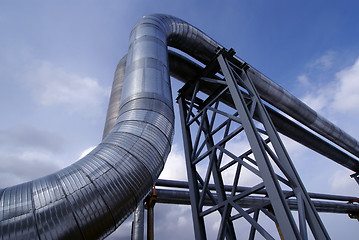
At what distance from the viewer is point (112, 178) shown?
222 cm

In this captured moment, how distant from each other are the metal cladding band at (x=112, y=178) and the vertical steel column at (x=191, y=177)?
6.24 ft

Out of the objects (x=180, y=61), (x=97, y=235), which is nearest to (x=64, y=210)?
(x=97, y=235)

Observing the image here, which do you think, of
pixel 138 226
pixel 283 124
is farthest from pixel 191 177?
pixel 283 124

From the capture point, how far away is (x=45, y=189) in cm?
192

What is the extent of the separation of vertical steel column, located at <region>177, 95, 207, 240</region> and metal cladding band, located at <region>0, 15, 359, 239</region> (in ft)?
6.24

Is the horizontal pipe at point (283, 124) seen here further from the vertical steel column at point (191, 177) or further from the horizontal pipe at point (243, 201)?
the horizontal pipe at point (243, 201)

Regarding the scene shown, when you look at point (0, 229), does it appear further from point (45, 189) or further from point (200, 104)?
point (200, 104)

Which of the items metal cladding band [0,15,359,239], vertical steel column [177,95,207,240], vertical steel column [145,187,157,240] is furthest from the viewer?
vertical steel column [145,187,157,240]

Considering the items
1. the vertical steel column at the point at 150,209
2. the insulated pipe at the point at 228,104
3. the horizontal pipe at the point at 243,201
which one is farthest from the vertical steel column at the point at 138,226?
the insulated pipe at the point at 228,104

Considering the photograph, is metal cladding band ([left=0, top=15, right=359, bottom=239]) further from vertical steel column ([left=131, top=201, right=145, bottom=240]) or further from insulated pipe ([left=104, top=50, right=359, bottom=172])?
vertical steel column ([left=131, top=201, right=145, bottom=240])

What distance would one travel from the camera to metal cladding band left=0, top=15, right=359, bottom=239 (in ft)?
5.74

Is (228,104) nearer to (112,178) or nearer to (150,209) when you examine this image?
(150,209)

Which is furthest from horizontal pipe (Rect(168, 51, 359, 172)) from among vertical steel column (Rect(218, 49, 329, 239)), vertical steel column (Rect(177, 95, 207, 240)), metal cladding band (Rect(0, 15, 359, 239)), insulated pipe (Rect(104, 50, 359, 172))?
vertical steel column (Rect(218, 49, 329, 239))

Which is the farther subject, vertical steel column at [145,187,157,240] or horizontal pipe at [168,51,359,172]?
vertical steel column at [145,187,157,240]
